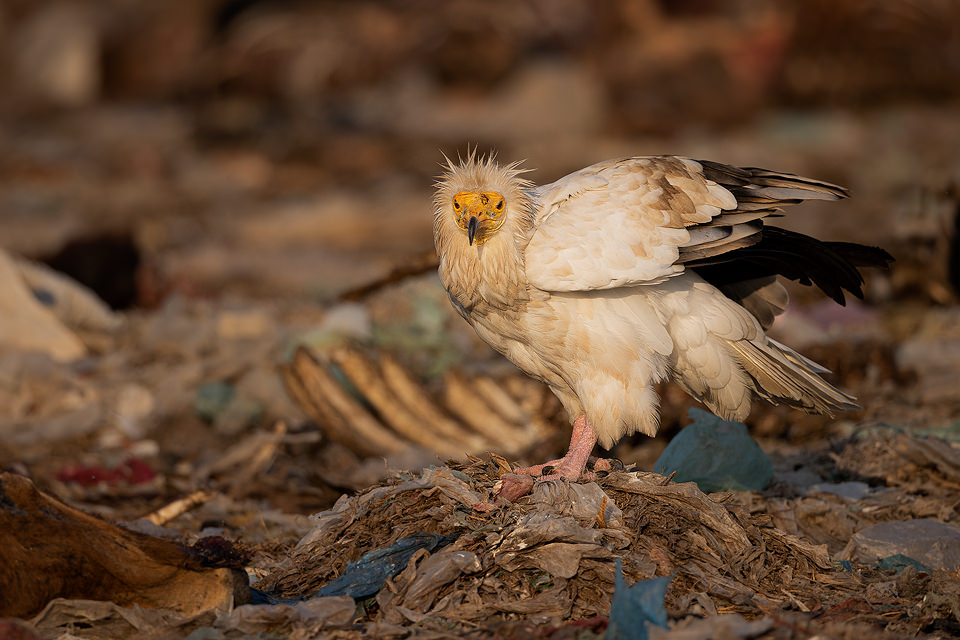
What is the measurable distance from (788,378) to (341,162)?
13484 mm

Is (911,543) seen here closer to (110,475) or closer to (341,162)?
(110,475)

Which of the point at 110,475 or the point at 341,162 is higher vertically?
the point at 341,162

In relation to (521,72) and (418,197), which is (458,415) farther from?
(521,72)

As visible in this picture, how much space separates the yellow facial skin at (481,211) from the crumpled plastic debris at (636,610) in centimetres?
137

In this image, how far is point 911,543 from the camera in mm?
3555

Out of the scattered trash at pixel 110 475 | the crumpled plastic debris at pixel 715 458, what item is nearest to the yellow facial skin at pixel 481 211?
the crumpled plastic debris at pixel 715 458

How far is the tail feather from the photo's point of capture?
3.71 metres

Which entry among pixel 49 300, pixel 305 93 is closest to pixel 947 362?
pixel 49 300

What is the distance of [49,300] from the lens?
7.60 meters

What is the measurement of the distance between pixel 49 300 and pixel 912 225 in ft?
22.9

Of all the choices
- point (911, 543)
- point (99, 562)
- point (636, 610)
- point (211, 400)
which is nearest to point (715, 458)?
point (911, 543)

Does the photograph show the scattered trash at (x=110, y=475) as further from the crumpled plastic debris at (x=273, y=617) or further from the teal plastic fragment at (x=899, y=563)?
the teal plastic fragment at (x=899, y=563)

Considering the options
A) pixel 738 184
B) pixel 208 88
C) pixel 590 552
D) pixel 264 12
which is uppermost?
pixel 264 12

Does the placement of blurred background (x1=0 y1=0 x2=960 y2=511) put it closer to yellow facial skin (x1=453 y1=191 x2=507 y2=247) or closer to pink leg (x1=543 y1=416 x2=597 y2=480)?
pink leg (x1=543 y1=416 x2=597 y2=480)
